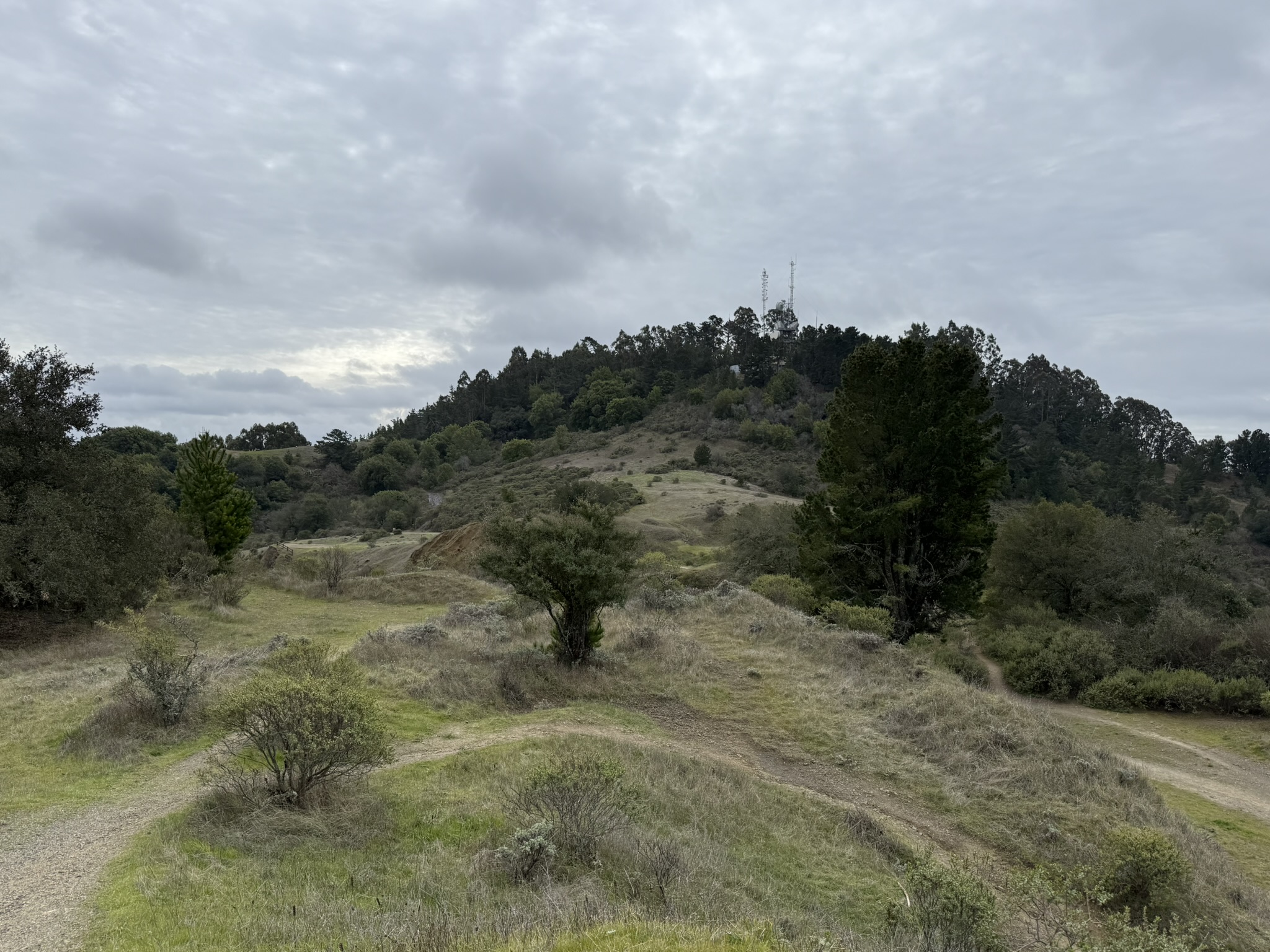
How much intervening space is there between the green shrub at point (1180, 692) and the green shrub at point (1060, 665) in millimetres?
1283

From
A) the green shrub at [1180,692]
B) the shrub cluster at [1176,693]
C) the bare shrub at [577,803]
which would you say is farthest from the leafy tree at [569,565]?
the green shrub at [1180,692]

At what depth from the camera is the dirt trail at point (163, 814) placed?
5535mm

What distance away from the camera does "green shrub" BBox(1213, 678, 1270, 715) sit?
18.7 m

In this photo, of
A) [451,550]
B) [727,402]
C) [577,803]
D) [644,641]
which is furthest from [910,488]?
[727,402]

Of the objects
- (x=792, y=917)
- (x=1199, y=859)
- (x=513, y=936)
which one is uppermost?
(x=513, y=936)

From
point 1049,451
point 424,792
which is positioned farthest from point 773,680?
point 1049,451

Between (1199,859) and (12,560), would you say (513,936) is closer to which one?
(1199,859)

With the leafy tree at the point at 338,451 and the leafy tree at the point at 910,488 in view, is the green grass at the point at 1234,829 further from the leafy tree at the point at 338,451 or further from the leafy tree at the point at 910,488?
the leafy tree at the point at 338,451

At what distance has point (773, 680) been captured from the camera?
1531 cm

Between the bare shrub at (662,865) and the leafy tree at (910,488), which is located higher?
the leafy tree at (910,488)

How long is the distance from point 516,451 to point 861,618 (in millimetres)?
75704

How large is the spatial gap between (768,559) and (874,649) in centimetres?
1591

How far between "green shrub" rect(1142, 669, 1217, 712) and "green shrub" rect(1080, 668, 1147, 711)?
0.22 meters

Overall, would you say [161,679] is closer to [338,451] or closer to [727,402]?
[727,402]
